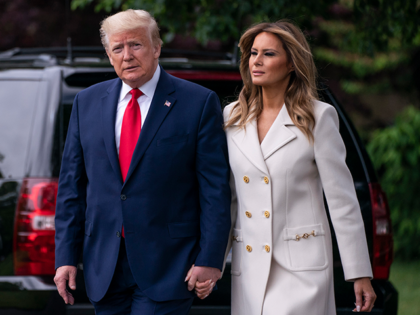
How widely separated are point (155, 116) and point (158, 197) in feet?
1.12

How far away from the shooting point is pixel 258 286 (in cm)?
248

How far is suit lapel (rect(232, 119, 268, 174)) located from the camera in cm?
246

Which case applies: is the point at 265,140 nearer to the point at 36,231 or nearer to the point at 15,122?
the point at 36,231

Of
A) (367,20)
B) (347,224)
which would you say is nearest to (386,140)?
(367,20)

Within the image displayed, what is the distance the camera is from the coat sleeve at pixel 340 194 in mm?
2438

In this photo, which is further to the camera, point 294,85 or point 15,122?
point 15,122

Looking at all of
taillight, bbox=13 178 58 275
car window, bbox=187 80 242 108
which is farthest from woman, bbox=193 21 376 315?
taillight, bbox=13 178 58 275

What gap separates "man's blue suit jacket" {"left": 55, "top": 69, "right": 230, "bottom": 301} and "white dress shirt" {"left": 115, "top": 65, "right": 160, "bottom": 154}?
0.11 feet

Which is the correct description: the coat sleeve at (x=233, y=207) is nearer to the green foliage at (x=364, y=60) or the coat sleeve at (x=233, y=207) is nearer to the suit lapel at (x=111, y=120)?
the suit lapel at (x=111, y=120)

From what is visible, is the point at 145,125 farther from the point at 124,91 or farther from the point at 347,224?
the point at 347,224

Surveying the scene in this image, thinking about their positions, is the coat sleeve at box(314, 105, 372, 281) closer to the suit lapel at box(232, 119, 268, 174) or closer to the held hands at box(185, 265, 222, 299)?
the suit lapel at box(232, 119, 268, 174)

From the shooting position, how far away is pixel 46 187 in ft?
9.59

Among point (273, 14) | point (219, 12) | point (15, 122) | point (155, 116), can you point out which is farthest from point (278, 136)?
point (219, 12)

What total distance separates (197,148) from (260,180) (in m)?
0.30
